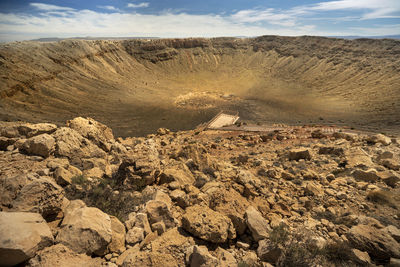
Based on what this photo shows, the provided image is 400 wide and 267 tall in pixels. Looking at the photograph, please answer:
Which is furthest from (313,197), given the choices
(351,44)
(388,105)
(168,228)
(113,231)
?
(351,44)

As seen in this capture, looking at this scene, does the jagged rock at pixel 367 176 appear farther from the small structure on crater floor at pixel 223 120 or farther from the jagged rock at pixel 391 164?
the small structure on crater floor at pixel 223 120

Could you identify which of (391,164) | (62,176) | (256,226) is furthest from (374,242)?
(62,176)

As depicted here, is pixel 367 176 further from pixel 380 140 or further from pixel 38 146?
pixel 38 146

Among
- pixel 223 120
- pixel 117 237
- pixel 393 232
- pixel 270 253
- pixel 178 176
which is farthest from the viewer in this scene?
pixel 223 120

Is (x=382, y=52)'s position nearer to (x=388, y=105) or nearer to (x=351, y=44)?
(x=351, y=44)

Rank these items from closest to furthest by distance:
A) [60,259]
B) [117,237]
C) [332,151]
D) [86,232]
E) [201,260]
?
1. [60,259]
2. [201,260]
3. [86,232]
4. [117,237]
5. [332,151]

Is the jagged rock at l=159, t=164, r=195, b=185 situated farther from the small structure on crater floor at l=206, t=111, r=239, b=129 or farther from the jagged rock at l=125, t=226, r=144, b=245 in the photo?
the small structure on crater floor at l=206, t=111, r=239, b=129

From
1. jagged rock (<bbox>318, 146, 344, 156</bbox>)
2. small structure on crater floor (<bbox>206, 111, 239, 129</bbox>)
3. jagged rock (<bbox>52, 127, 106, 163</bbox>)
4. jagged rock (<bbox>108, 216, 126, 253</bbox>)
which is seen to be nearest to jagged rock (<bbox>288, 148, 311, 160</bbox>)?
jagged rock (<bbox>318, 146, 344, 156</bbox>)
